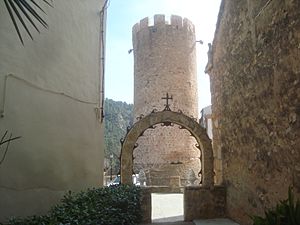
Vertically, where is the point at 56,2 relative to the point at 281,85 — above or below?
above

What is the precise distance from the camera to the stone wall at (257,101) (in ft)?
13.7

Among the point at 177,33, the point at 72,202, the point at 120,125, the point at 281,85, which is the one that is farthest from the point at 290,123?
the point at 120,125

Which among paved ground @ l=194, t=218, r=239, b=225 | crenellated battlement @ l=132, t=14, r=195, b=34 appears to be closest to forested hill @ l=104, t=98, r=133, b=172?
crenellated battlement @ l=132, t=14, r=195, b=34

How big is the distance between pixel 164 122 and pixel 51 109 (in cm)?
353

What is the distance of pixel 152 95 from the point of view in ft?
55.9

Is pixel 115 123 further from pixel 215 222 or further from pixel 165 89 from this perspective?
pixel 215 222

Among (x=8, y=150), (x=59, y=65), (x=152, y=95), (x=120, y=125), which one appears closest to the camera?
(x=8, y=150)

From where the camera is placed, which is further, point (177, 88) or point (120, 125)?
point (120, 125)

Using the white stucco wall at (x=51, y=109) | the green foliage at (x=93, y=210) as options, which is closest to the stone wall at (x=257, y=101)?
the green foliage at (x=93, y=210)

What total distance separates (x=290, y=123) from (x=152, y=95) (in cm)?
1302

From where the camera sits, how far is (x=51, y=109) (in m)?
Answer: 5.07

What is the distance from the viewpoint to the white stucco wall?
13.6ft

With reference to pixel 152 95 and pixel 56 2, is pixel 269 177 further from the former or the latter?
pixel 152 95

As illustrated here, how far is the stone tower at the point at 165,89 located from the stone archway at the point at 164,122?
27.4ft
